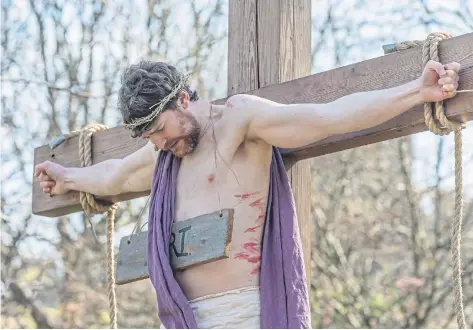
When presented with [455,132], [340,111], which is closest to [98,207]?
[340,111]

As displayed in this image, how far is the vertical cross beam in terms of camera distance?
374 cm

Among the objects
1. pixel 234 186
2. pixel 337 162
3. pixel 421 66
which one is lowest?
pixel 234 186

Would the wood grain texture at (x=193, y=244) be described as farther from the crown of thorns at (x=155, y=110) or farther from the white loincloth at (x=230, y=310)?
the crown of thorns at (x=155, y=110)

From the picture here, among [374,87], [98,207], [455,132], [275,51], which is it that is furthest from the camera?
[98,207]

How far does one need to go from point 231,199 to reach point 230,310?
32 centimetres

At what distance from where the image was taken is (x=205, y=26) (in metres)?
7.29

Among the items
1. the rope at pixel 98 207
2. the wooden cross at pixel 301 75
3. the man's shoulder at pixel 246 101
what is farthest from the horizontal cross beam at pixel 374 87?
the rope at pixel 98 207

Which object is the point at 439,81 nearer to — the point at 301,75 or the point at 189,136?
the point at 301,75

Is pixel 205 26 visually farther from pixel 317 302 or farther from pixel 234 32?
pixel 234 32

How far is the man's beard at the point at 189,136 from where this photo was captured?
3.62 m

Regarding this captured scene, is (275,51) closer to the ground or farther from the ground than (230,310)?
farther from the ground

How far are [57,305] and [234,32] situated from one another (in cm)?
400

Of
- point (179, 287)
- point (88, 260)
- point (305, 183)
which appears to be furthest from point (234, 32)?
point (88, 260)

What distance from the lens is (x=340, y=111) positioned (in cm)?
339
